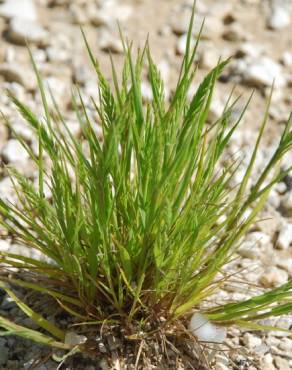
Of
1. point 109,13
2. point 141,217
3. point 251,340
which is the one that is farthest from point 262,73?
point 141,217

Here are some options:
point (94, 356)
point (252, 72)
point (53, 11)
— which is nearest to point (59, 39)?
point (53, 11)

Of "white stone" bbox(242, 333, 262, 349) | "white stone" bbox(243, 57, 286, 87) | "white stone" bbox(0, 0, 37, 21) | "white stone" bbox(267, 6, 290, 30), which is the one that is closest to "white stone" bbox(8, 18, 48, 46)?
"white stone" bbox(0, 0, 37, 21)

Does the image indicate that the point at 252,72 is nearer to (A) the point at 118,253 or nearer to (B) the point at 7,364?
(A) the point at 118,253

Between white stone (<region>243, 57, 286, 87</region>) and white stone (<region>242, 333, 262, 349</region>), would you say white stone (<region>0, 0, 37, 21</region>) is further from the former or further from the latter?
white stone (<region>242, 333, 262, 349</region>)

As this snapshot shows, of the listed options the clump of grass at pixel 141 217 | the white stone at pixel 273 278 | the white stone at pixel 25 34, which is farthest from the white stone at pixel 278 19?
the clump of grass at pixel 141 217

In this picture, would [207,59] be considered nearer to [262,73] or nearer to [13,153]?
[262,73]

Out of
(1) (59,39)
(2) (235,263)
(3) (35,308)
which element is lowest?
(3) (35,308)
